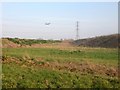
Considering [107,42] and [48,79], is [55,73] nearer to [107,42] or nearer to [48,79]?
[48,79]

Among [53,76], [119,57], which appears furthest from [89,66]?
[119,57]

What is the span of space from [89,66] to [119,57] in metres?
6.73

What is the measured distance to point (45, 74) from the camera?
19.5m

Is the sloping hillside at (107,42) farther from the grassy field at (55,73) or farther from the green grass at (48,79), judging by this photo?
the green grass at (48,79)

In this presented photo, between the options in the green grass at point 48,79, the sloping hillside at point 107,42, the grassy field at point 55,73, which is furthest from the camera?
the sloping hillside at point 107,42

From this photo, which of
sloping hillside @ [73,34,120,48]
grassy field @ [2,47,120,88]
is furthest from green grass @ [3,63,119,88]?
sloping hillside @ [73,34,120,48]

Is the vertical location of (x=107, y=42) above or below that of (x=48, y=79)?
above

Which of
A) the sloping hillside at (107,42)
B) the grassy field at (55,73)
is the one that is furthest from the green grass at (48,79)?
the sloping hillside at (107,42)

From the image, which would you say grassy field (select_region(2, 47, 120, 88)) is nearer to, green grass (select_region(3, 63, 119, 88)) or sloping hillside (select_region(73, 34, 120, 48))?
green grass (select_region(3, 63, 119, 88))

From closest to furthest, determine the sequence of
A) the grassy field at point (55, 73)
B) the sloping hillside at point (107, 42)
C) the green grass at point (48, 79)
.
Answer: the green grass at point (48, 79), the grassy field at point (55, 73), the sloping hillside at point (107, 42)

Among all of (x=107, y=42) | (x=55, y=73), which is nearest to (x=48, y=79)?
(x=55, y=73)

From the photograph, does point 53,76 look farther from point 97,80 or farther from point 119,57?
point 119,57

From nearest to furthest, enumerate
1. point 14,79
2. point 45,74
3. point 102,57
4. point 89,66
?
point 14,79
point 45,74
point 89,66
point 102,57

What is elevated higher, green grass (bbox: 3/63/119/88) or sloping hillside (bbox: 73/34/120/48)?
sloping hillside (bbox: 73/34/120/48)
